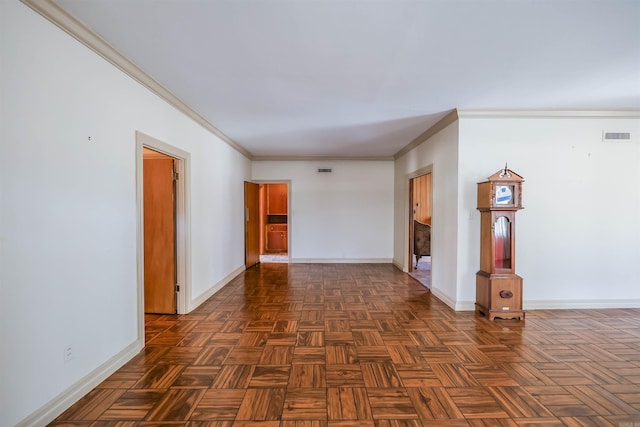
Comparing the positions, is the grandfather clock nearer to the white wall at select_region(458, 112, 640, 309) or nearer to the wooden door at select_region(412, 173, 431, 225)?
the white wall at select_region(458, 112, 640, 309)

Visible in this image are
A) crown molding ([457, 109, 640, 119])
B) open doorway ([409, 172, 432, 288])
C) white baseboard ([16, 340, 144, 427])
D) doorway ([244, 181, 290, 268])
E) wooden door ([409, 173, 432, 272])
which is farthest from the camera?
doorway ([244, 181, 290, 268])

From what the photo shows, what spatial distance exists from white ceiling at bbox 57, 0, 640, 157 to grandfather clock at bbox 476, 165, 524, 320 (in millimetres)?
937

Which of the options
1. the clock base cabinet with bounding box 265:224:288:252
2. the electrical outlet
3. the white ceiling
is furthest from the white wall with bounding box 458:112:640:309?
the clock base cabinet with bounding box 265:224:288:252

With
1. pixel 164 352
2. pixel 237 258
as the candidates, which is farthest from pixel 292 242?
pixel 164 352

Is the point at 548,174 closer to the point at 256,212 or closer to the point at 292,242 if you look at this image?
the point at 292,242

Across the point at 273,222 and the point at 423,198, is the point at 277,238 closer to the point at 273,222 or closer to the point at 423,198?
the point at 273,222

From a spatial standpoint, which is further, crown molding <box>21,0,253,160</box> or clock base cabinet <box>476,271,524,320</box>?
clock base cabinet <box>476,271,524,320</box>

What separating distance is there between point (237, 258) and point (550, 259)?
15.8ft

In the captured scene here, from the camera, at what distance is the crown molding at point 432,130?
3.75 m

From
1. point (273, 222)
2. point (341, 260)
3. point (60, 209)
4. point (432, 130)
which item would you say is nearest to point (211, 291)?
point (60, 209)

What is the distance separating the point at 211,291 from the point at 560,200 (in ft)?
15.5

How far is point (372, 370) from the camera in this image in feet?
7.70

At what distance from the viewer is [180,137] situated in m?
3.43

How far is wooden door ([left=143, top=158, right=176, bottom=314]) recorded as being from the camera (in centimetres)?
352
